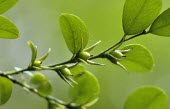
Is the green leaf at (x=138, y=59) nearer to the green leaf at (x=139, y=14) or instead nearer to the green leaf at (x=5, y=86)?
the green leaf at (x=139, y=14)

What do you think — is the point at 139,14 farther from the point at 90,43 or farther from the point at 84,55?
the point at 90,43

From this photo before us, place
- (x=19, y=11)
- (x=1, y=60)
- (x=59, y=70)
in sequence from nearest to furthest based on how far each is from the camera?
(x=59, y=70), (x=1, y=60), (x=19, y=11)

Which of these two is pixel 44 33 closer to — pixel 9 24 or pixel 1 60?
pixel 1 60

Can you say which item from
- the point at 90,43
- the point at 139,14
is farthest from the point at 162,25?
the point at 90,43

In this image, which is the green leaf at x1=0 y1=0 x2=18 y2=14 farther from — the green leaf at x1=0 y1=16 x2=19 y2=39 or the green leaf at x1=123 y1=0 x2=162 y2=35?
the green leaf at x1=123 y1=0 x2=162 y2=35

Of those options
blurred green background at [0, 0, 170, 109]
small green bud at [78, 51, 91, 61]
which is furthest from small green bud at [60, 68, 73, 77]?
blurred green background at [0, 0, 170, 109]

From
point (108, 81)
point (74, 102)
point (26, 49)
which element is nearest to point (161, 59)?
Result: point (108, 81)

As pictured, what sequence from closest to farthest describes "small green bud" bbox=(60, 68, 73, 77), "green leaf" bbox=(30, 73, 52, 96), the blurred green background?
"small green bud" bbox=(60, 68, 73, 77), "green leaf" bbox=(30, 73, 52, 96), the blurred green background
